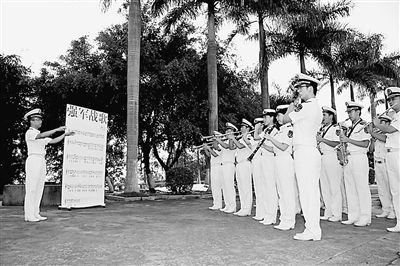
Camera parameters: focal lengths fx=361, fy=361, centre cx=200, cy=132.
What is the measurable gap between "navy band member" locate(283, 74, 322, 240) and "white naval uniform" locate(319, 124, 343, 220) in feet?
6.65

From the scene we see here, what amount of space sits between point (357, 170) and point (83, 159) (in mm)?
6578

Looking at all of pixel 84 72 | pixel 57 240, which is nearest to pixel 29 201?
pixel 57 240

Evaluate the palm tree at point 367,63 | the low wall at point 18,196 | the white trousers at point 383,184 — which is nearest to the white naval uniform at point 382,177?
the white trousers at point 383,184

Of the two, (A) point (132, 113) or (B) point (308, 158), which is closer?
(B) point (308, 158)

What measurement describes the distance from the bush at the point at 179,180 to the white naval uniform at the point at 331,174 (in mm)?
7352

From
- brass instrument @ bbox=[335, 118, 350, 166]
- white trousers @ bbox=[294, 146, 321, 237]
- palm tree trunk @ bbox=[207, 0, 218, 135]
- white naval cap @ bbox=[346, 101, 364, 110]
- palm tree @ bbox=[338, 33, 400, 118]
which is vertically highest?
palm tree @ bbox=[338, 33, 400, 118]

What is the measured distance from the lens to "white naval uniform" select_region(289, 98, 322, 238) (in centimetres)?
523

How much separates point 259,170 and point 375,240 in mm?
2784

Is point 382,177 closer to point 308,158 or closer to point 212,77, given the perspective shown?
point 308,158

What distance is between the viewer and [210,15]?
15.2 meters

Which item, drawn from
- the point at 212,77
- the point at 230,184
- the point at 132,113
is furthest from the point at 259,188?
the point at 212,77

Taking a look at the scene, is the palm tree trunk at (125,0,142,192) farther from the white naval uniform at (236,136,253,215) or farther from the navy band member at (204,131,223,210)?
the white naval uniform at (236,136,253,215)

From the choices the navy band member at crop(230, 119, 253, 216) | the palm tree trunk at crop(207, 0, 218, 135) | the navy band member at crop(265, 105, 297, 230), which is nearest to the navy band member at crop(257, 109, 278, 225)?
the navy band member at crop(265, 105, 297, 230)

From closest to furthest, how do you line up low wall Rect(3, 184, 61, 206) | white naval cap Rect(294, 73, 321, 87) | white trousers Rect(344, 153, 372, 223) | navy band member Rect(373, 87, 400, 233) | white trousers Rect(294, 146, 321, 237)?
white trousers Rect(294, 146, 321, 237), white naval cap Rect(294, 73, 321, 87), navy band member Rect(373, 87, 400, 233), white trousers Rect(344, 153, 372, 223), low wall Rect(3, 184, 61, 206)
